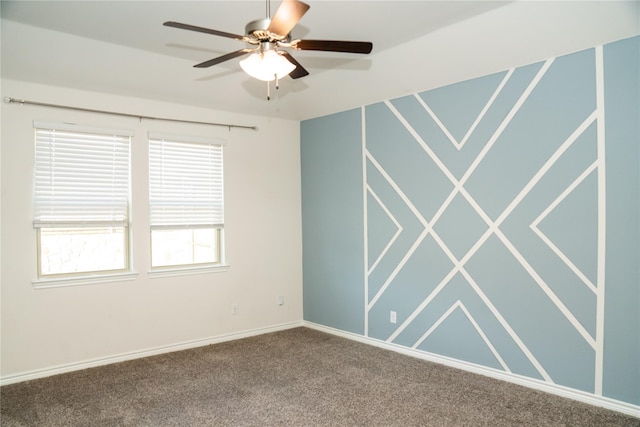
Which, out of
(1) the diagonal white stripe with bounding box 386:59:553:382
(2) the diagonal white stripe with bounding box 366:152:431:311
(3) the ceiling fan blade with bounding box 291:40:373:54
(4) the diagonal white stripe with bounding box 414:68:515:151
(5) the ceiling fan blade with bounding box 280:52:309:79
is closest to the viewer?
(3) the ceiling fan blade with bounding box 291:40:373:54

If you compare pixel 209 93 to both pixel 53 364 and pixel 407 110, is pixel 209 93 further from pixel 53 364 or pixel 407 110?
pixel 53 364

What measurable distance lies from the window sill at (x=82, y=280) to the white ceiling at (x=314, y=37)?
1.68 meters

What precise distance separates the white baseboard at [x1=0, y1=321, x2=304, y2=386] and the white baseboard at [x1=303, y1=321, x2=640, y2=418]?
928 millimetres

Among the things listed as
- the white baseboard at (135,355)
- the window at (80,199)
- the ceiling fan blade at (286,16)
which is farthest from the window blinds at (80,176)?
the ceiling fan blade at (286,16)

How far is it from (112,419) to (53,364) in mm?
1184

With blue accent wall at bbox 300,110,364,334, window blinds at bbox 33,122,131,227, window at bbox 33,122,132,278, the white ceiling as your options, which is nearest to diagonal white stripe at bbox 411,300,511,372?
blue accent wall at bbox 300,110,364,334

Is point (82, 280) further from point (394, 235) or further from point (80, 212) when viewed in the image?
point (394, 235)

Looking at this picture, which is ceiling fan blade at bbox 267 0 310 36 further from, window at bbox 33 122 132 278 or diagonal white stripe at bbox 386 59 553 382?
window at bbox 33 122 132 278

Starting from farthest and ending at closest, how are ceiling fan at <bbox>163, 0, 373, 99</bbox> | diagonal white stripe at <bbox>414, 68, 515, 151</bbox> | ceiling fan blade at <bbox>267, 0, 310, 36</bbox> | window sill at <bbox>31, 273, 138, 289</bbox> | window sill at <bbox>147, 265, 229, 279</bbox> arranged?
window sill at <bbox>147, 265, 229, 279</bbox> < window sill at <bbox>31, 273, 138, 289</bbox> < diagonal white stripe at <bbox>414, 68, 515, 151</bbox> < ceiling fan at <bbox>163, 0, 373, 99</bbox> < ceiling fan blade at <bbox>267, 0, 310, 36</bbox>

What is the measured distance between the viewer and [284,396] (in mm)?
3254

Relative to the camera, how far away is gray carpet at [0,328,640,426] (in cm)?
287

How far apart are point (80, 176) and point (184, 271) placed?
1317 millimetres

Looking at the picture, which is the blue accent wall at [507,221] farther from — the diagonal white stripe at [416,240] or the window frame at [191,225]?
the window frame at [191,225]

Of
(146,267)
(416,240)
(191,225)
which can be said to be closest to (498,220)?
(416,240)
